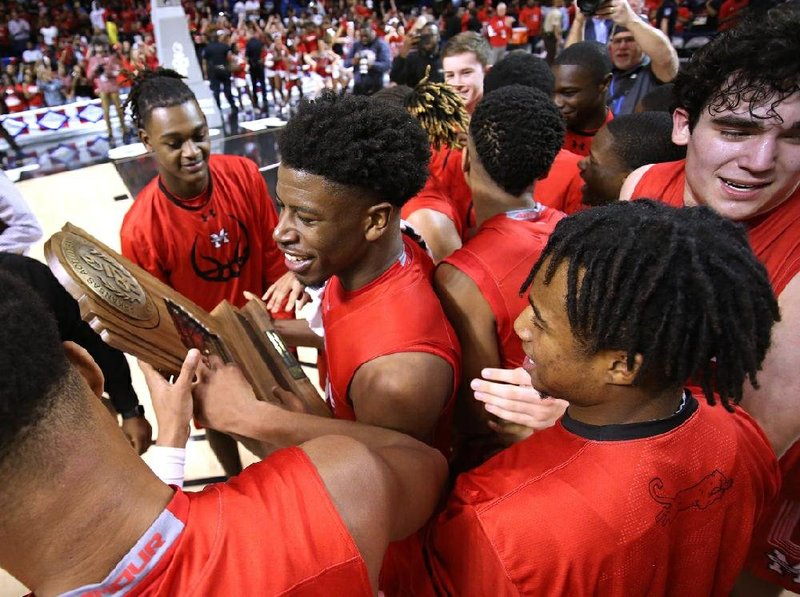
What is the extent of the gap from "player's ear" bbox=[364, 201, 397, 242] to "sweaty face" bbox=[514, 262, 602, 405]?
576mm

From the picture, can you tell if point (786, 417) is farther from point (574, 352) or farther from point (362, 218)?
point (362, 218)

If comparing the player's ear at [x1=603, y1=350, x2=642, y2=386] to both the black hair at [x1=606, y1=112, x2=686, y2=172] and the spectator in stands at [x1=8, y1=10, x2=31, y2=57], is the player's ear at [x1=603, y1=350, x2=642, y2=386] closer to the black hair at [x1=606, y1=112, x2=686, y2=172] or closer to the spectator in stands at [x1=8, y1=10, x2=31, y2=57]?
the black hair at [x1=606, y1=112, x2=686, y2=172]

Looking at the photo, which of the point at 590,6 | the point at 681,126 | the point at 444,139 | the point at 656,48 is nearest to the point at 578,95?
the point at 590,6

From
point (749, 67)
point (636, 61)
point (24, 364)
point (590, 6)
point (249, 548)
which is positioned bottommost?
point (249, 548)

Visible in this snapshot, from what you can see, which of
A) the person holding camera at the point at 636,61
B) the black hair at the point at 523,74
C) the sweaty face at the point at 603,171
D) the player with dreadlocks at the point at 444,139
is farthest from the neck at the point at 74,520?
the person holding camera at the point at 636,61

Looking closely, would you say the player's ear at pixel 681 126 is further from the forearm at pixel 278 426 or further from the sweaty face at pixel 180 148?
the sweaty face at pixel 180 148

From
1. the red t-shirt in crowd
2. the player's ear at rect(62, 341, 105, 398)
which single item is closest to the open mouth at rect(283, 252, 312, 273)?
the player's ear at rect(62, 341, 105, 398)

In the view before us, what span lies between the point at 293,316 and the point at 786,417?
1889 millimetres

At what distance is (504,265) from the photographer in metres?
1.63

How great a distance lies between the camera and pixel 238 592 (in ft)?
2.67

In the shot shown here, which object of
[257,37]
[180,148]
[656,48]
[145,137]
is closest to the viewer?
[180,148]

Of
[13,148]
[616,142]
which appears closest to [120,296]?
[616,142]

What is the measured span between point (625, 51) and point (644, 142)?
7.32ft

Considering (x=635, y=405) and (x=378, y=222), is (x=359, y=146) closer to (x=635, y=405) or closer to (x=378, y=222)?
(x=378, y=222)
